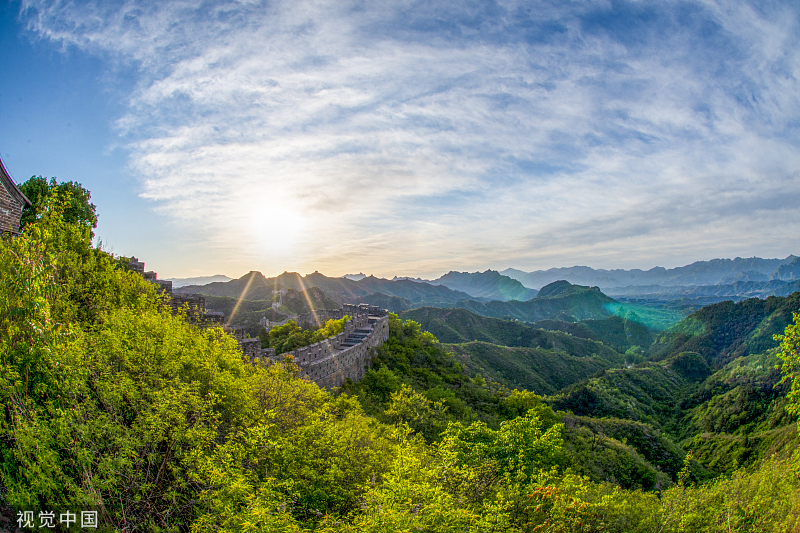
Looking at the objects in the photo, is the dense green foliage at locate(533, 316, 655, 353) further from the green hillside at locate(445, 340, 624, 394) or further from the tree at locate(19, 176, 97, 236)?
Result: the tree at locate(19, 176, 97, 236)

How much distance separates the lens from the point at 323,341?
29.2 metres

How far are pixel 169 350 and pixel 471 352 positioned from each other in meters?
87.5

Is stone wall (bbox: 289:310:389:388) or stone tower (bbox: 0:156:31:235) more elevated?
stone tower (bbox: 0:156:31:235)

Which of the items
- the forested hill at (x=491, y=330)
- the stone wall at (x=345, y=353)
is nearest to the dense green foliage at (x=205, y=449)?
the stone wall at (x=345, y=353)

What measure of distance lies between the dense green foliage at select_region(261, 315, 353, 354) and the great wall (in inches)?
56.1

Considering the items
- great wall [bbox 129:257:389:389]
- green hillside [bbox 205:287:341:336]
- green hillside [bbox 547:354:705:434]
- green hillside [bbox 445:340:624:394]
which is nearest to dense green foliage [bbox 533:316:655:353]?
green hillside [bbox 445:340:624:394]

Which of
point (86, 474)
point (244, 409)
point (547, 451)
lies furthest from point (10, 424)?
point (547, 451)

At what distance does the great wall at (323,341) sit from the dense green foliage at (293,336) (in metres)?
1.42

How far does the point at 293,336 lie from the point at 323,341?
13.4ft

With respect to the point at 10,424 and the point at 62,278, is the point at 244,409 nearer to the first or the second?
the point at 10,424

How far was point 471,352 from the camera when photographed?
307 ft

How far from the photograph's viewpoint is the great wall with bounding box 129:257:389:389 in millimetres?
20734

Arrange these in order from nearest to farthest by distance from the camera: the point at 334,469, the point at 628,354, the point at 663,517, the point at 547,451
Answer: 1. the point at 334,469
2. the point at 663,517
3. the point at 547,451
4. the point at 628,354

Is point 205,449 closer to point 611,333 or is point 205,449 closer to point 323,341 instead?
point 323,341
